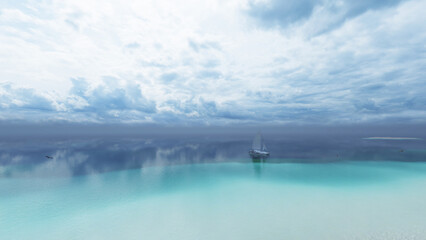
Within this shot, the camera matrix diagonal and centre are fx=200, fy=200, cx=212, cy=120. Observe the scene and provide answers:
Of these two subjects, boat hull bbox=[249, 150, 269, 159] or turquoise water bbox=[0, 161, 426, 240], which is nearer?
turquoise water bbox=[0, 161, 426, 240]

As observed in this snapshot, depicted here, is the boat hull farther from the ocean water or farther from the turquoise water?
the ocean water

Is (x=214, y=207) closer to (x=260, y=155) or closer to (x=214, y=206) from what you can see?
(x=214, y=206)

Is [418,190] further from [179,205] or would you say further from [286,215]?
[179,205]

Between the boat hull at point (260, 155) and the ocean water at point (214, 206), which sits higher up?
the boat hull at point (260, 155)

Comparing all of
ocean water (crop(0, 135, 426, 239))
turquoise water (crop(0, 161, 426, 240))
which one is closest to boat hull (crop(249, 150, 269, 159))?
turquoise water (crop(0, 161, 426, 240))

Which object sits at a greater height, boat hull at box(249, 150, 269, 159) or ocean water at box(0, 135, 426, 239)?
boat hull at box(249, 150, 269, 159)

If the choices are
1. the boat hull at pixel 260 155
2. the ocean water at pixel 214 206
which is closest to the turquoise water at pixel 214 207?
the ocean water at pixel 214 206

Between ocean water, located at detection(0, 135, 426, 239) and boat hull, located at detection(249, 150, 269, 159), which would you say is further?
boat hull, located at detection(249, 150, 269, 159)

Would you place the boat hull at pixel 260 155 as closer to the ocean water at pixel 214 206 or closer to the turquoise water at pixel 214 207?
the turquoise water at pixel 214 207

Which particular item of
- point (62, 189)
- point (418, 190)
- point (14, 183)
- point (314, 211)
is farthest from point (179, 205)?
point (418, 190)
